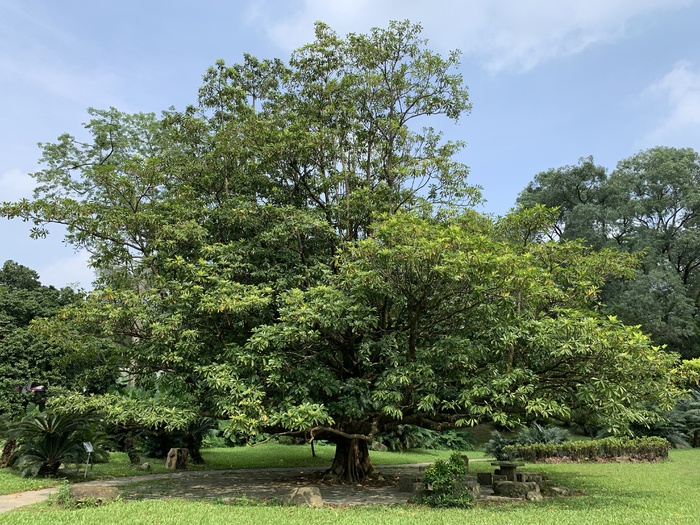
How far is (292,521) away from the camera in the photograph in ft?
21.6

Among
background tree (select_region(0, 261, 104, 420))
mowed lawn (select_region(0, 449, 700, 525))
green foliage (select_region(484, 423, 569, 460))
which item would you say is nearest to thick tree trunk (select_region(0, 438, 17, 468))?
background tree (select_region(0, 261, 104, 420))

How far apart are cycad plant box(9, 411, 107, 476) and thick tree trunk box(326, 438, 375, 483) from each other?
588 cm

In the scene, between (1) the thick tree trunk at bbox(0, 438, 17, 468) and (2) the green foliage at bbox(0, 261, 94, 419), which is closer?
(1) the thick tree trunk at bbox(0, 438, 17, 468)

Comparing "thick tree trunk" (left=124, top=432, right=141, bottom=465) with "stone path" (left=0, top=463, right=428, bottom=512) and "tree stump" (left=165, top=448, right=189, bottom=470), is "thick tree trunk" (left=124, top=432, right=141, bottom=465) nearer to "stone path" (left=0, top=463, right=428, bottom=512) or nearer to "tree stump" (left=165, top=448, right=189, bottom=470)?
"tree stump" (left=165, top=448, right=189, bottom=470)

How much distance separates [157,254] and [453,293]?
647 centimetres

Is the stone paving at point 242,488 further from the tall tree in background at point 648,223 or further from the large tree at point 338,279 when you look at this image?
the tall tree in background at point 648,223

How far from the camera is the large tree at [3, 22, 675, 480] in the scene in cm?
840

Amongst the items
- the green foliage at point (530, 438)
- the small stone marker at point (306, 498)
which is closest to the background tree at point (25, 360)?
the small stone marker at point (306, 498)

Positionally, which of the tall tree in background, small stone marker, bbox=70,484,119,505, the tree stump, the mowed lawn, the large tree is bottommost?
the mowed lawn

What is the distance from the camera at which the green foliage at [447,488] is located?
848 centimetres

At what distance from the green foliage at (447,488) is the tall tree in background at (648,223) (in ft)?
62.0

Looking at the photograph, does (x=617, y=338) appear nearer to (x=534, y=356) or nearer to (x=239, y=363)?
(x=534, y=356)

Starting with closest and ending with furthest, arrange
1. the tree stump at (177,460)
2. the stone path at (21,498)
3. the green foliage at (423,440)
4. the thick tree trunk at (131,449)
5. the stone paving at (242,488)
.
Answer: the stone path at (21,498), the stone paving at (242,488), the tree stump at (177,460), the thick tree trunk at (131,449), the green foliage at (423,440)

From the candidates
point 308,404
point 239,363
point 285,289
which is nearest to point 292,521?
point 308,404
